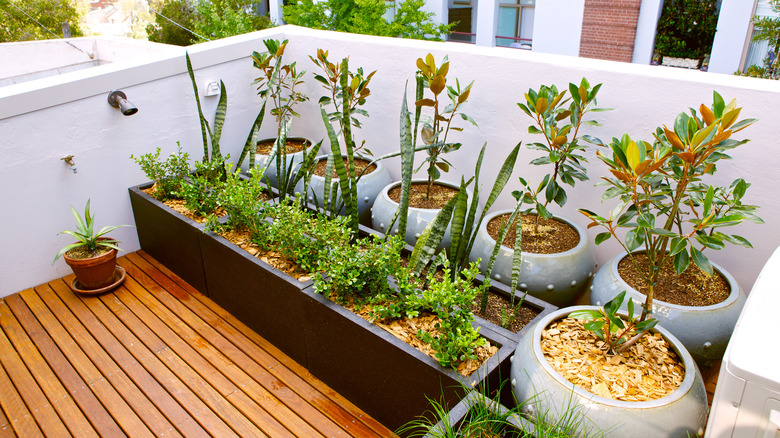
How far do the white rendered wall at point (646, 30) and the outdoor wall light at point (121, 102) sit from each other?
954cm

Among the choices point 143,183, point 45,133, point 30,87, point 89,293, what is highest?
point 30,87

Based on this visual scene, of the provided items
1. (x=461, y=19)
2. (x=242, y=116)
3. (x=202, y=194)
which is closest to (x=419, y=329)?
(x=202, y=194)

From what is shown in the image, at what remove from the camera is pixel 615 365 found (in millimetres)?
1872

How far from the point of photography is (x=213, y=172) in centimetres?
369

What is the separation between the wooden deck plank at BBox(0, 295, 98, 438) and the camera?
95.7 inches

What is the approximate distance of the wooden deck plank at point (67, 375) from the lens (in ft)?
7.95

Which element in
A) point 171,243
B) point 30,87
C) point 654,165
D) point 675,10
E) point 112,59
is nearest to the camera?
point 654,165

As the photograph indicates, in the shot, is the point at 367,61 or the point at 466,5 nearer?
the point at 367,61

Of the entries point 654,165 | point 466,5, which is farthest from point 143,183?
point 466,5

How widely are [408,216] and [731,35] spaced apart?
8.65 meters

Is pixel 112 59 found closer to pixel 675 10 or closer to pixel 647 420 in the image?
pixel 647 420

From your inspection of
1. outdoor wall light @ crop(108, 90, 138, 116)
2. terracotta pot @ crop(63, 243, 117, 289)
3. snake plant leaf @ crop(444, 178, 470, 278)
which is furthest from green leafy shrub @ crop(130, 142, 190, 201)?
snake plant leaf @ crop(444, 178, 470, 278)

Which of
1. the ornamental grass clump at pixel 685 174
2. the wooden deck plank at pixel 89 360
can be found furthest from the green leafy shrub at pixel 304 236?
the ornamental grass clump at pixel 685 174

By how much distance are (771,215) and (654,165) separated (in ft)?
4.01
